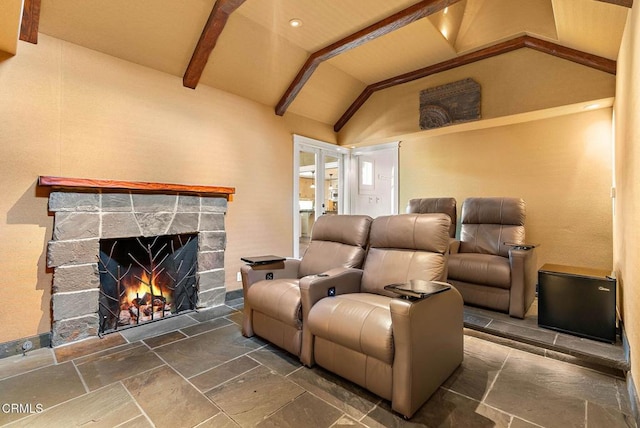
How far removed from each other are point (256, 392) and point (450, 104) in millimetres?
3929

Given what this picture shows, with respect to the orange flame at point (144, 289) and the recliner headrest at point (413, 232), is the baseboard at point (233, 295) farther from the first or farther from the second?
the recliner headrest at point (413, 232)

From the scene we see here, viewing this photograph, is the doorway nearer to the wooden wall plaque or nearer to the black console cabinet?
the wooden wall plaque

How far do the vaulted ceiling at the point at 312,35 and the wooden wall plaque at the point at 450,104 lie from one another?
0.30 m

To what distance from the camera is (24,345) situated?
7.65 ft

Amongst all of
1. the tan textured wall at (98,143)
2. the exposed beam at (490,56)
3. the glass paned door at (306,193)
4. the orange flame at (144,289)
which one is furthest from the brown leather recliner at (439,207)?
the orange flame at (144,289)

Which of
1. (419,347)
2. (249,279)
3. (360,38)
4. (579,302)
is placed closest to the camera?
(419,347)

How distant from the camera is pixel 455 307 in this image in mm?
1981

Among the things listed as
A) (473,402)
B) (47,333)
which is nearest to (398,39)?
(473,402)

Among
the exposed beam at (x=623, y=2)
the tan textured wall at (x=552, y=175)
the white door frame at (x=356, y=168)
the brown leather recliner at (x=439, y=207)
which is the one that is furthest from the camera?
Answer: the white door frame at (x=356, y=168)

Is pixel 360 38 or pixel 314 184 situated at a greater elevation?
pixel 360 38

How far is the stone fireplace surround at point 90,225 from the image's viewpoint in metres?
2.45

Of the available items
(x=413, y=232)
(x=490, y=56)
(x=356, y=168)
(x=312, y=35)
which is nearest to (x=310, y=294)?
(x=413, y=232)

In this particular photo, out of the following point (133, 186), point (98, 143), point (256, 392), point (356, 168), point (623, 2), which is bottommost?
point (256, 392)

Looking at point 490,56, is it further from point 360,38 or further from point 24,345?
point 24,345
